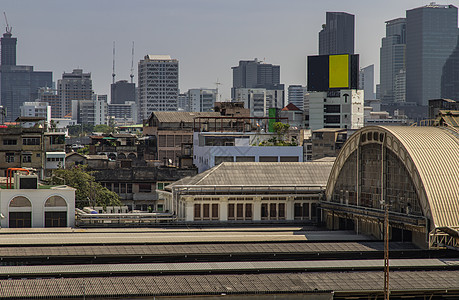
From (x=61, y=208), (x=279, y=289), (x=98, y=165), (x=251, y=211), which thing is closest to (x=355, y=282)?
(x=279, y=289)

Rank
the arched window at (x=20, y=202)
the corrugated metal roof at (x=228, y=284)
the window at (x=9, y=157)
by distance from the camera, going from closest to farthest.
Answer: the corrugated metal roof at (x=228, y=284), the arched window at (x=20, y=202), the window at (x=9, y=157)

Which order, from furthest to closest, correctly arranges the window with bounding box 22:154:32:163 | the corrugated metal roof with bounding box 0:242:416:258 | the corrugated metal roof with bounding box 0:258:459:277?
the window with bounding box 22:154:32:163 → the corrugated metal roof with bounding box 0:242:416:258 → the corrugated metal roof with bounding box 0:258:459:277

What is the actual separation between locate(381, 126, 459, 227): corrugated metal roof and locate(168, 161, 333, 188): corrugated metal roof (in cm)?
2030

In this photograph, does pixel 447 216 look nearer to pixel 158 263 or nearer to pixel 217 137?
pixel 158 263

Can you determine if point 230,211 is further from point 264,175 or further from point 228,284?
point 228,284

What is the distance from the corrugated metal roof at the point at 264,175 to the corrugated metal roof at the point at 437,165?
20.3m

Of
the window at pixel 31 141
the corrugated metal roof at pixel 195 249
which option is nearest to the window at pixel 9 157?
the window at pixel 31 141

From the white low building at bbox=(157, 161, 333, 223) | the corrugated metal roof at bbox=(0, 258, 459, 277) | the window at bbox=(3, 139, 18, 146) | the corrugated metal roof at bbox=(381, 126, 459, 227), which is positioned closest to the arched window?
the white low building at bbox=(157, 161, 333, 223)

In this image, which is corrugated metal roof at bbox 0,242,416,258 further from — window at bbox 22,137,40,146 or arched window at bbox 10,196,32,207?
window at bbox 22,137,40,146

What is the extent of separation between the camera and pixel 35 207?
3681 inches

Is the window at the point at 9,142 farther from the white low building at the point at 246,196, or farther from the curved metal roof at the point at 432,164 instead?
the curved metal roof at the point at 432,164

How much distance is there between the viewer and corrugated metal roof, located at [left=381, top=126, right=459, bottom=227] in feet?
246

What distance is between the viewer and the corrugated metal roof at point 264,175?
3933 inches

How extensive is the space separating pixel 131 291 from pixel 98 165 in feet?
388
